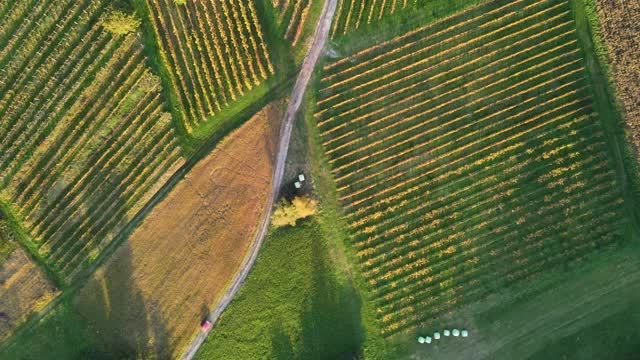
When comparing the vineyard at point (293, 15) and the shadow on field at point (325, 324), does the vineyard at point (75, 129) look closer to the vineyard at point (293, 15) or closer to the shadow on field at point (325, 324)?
the vineyard at point (293, 15)

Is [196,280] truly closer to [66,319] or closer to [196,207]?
[196,207]

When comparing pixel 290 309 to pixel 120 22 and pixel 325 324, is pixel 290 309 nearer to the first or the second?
pixel 325 324

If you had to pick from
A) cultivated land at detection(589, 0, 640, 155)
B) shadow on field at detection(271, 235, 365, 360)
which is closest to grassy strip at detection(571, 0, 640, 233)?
cultivated land at detection(589, 0, 640, 155)

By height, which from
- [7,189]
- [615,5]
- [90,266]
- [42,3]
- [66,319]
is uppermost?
[615,5]

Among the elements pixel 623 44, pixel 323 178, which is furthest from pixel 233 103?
pixel 623 44

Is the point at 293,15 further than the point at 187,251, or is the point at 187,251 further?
the point at 293,15

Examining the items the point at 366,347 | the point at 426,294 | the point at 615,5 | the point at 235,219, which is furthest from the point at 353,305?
the point at 615,5
